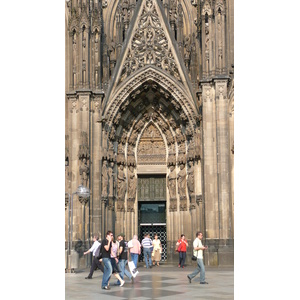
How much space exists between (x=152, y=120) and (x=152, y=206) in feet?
16.0

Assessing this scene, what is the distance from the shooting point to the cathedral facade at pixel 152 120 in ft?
90.5

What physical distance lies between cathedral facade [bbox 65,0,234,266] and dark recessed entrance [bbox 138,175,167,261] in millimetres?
57

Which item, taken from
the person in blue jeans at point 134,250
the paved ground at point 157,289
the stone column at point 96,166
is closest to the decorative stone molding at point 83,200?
the stone column at point 96,166

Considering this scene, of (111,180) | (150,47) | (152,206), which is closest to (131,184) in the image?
(152,206)

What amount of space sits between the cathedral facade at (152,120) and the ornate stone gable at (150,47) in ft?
0.18

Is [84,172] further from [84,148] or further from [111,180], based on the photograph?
[111,180]

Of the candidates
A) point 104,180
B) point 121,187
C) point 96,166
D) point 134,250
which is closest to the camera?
point 134,250

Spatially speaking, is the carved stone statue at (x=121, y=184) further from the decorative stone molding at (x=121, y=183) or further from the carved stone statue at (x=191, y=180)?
the carved stone statue at (x=191, y=180)

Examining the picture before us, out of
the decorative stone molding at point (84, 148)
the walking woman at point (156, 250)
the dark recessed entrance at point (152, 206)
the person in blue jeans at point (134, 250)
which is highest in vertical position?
the decorative stone molding at point (84, 148)

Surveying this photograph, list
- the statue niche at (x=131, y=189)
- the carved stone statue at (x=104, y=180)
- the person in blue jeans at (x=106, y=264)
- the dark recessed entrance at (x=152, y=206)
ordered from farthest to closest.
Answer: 1. the dark recessed entrance at (x=152, y=206)
2. the statue niche at (x=131, y=189)
3. the carved stone statue at (x=104, y=180)
4. the person in blue jeans at (x=106, y=264)

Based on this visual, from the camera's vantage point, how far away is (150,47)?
30.3 meters

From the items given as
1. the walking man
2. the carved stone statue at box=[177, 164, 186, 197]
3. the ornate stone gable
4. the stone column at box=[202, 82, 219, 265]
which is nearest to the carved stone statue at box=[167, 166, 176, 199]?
the carved stone statue at box=[177, 164, 186, 197]
